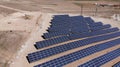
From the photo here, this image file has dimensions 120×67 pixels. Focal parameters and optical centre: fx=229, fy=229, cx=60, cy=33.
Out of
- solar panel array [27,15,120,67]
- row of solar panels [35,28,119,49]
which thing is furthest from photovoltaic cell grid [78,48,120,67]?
row of solar panels [35,28,119,49]

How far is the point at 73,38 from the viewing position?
5897 cm

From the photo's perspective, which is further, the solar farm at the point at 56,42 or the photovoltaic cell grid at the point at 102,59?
the solar farm at the point at 56,42

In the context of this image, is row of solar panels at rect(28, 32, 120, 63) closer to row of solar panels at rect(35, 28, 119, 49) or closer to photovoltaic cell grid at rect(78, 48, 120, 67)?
row of solar panels at rect(35, 28, 119, 49)

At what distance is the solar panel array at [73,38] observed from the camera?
45.2 m

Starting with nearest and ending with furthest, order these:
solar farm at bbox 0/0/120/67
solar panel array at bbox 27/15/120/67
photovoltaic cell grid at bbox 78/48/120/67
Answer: photovoltaic cell grid at bbox 78/48/120/67
solar farm at bbox 0/0/120/67
solar panel array at bbox 27/15/120/67

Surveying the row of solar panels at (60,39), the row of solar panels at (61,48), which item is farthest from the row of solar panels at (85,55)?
the row of solar panels at (60,39)

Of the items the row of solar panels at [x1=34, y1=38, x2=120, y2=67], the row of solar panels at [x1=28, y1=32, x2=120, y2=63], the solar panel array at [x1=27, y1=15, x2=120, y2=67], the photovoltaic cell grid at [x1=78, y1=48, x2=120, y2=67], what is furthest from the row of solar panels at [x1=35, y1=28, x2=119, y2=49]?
the photovoltaic cell grid at [x1=78, y1=48, x2=120, y2=67]

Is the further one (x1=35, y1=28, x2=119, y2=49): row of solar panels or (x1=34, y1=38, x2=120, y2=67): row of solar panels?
(x1=35, y1=28, x2=119, y2=49): row of solar panels

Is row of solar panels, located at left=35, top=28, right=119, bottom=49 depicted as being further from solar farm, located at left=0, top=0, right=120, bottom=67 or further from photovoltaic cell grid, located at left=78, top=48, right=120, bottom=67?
photovoltaic cell grid, located at left=78, top=48, right=120, bottom=67

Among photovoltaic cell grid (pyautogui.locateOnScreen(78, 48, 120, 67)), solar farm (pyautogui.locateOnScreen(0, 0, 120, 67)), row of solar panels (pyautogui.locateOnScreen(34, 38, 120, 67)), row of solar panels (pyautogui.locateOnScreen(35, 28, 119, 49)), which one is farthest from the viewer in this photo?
row of solar panels (pyautogui.locateOnScreen(35, 28, 119, 49))

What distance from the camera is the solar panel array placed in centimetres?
4516

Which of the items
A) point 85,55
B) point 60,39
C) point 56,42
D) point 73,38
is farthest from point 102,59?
point 73,38

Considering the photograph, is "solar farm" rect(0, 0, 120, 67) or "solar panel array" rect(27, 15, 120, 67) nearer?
"solar farm" rect(0, 0, 120, 67)

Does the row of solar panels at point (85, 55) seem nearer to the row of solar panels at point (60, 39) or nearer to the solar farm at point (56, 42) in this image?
the solar farm at point (56, 42)
